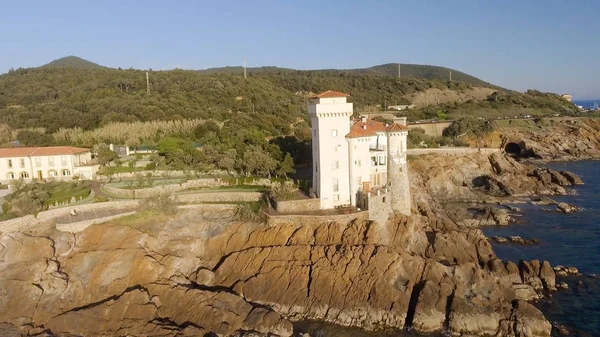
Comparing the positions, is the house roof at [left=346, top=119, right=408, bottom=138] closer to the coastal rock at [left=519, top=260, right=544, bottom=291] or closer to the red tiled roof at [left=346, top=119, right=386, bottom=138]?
the red tiled roof at [left=346, top=119, right=386, bottom=138]

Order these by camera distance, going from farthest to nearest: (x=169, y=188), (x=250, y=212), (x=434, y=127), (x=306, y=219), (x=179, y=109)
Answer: (x=434, y=127)
(x=179, y=109)
(x=169, y=188)
(x=250, y=212)
(x=306, y=219)

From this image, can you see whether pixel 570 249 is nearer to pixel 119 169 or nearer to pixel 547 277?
pixel 547 277

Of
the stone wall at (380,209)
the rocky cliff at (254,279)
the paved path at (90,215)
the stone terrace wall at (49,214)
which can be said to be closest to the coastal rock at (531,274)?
the rocky cliff at (254,279)

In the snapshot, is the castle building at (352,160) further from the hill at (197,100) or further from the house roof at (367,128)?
the hill at (197,100)

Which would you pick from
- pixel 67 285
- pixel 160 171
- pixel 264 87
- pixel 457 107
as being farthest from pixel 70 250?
pixel 457 107

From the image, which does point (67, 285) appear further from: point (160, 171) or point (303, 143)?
point (303, 143)

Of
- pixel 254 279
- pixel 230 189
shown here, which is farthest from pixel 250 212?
pixel 254 279
